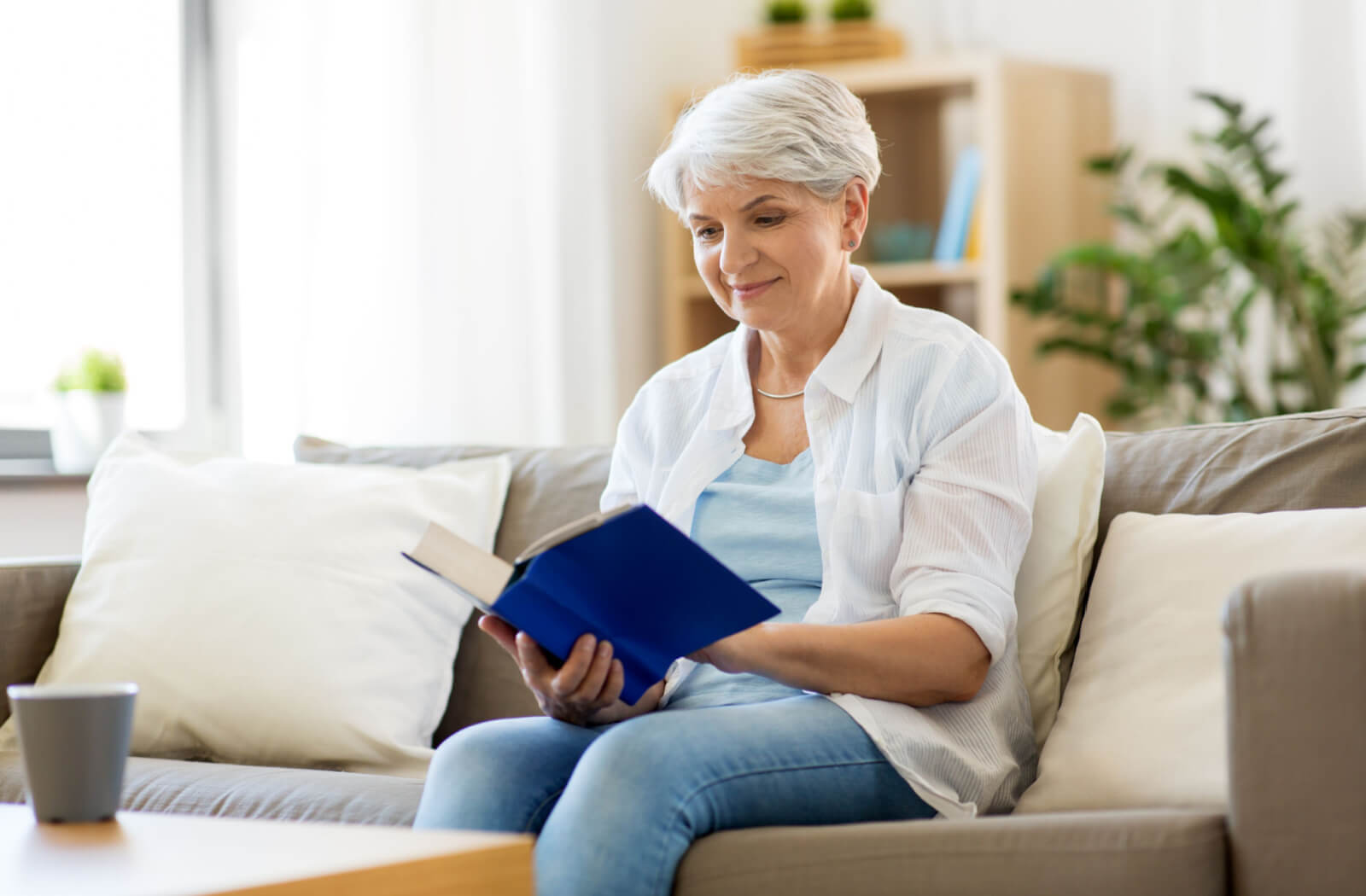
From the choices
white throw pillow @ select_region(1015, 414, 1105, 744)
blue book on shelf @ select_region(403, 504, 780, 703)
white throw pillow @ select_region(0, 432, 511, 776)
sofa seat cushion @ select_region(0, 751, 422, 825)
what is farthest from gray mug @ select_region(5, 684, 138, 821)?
white throw pillow @ select_region(1015, 414, 1105, 744)

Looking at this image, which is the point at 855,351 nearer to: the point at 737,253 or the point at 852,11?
the point at 737,253

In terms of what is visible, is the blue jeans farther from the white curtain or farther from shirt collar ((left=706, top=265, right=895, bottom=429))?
the white curtain

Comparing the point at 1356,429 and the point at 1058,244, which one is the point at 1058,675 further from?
the point at 1058,244

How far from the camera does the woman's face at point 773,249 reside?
1541 millimetres

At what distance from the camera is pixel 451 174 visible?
310 cm

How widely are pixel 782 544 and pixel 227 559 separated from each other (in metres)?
0.77

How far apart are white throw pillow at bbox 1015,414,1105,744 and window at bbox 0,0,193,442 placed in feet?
5.89

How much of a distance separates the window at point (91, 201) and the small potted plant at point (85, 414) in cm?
5

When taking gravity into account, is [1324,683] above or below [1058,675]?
above

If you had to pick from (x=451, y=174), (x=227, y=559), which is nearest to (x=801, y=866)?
(x=227, y=559)

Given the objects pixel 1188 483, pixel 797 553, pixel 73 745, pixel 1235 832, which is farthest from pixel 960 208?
pixel 73 745

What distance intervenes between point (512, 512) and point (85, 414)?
995 millimetres

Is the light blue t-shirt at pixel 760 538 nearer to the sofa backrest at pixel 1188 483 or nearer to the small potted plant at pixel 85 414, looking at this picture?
the sofa backrest at pixel 1188 483

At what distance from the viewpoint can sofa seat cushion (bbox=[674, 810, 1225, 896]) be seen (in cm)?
114
